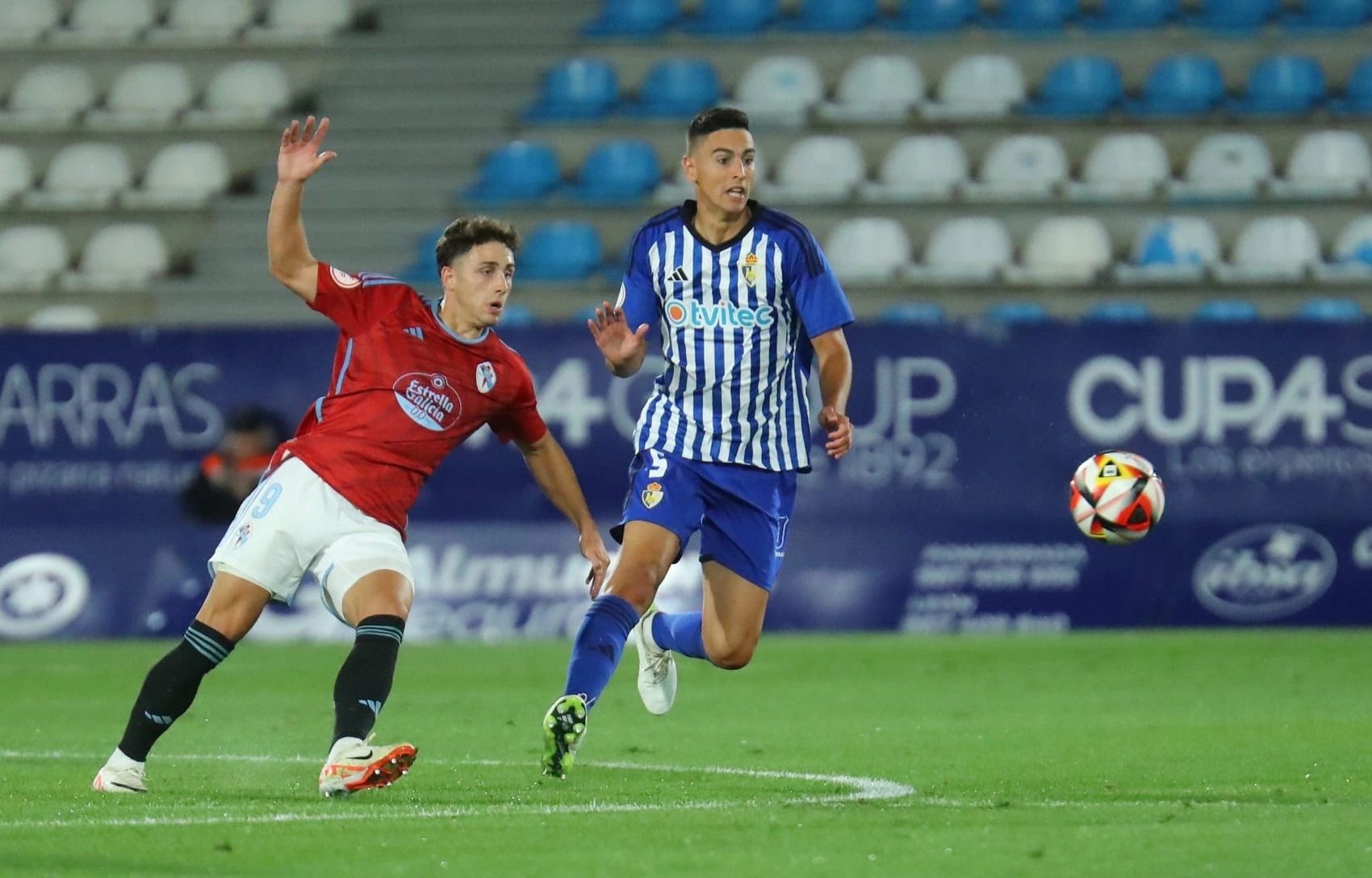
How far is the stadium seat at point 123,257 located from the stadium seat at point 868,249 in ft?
18.3

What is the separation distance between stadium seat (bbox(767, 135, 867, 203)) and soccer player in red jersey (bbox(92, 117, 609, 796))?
35.5 feet

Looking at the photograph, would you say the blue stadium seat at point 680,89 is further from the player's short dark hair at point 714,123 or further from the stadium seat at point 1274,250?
the player's short dark hair at point 714,123

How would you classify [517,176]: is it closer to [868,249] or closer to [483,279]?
[868,249]

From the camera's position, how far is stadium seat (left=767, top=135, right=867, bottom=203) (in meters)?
18.0

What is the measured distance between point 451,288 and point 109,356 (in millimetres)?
8009

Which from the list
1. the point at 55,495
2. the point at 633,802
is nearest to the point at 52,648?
the point at 55,495

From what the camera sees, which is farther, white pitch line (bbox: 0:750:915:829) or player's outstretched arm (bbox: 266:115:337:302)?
player's outstretched arm (bbox: 266:115:337:302)

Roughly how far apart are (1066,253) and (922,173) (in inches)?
58.7

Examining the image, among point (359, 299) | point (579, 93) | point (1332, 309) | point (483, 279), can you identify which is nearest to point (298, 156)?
point (359, 299)

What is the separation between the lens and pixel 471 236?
7102 millimetres

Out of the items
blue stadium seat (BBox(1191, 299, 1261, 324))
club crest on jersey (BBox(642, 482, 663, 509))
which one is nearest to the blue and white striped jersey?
club crest on jersey (BBox(642, 482, 663, 509))

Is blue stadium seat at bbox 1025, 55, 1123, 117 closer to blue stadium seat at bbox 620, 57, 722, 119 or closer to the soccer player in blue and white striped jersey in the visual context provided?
blue stadium seat at bbox 620, 57, 722, 119

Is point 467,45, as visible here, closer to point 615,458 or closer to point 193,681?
point 615,458

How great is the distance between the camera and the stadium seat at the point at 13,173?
19359 millimetres
